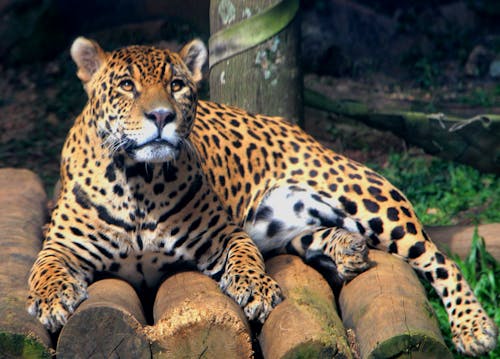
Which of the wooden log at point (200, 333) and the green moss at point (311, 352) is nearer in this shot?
the green moss at point (311, 352)

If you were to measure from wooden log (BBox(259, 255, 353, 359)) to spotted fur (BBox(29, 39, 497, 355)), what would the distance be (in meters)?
0.17

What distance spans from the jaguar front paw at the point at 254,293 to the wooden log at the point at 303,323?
0.05 m

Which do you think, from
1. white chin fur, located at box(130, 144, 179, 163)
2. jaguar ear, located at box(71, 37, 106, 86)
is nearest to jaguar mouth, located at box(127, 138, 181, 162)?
white chin fur, located at box(130, 144, 179, 163)

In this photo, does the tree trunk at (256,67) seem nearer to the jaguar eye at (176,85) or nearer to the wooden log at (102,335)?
the jaguar eye at (176,85)

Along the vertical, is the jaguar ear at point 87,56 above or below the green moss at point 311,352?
above

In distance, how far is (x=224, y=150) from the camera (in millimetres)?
7102

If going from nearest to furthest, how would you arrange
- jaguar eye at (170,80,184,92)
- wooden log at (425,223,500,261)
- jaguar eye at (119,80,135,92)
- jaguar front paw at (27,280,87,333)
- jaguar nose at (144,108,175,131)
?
jaguar front paw at (27,280,87,333), jaguar nose at (144,108,175,131), jaguar eye at (119,80,135,92), jaguar eye at (170,80,184,92), wooden log at (425,223,500,261)

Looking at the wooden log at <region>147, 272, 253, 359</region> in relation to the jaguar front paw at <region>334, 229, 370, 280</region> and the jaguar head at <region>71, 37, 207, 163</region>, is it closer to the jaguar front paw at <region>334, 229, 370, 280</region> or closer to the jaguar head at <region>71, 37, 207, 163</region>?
the jaguar head at <region>71, 37, 207, 163</region>

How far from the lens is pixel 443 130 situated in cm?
939

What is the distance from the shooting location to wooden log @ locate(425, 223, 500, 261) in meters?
7.14

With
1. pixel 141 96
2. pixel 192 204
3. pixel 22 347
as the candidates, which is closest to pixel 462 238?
pixel 192 204

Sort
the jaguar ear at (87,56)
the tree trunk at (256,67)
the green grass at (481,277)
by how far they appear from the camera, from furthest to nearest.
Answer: the tree trunk at (256,67), the green grass at (481,277), the jaguar ear at (87,56)

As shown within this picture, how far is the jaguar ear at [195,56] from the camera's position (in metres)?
6.25

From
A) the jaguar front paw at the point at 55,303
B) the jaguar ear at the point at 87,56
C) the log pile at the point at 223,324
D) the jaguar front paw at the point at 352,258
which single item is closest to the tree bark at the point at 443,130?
the jaguar front paw at the point at 352,258
